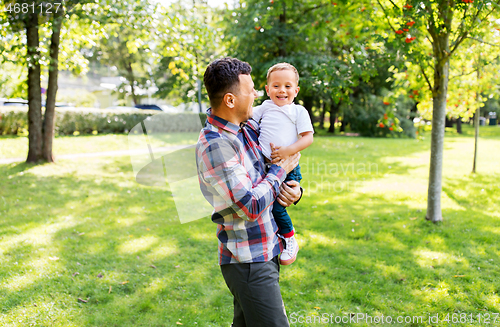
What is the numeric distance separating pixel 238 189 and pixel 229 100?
1.42ft

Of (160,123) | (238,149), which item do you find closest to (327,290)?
(238,149)

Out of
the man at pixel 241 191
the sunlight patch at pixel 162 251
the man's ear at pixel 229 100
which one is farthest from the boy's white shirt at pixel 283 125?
the sunlight patch at pixel 162 251

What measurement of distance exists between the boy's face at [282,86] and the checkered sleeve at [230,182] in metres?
0.62

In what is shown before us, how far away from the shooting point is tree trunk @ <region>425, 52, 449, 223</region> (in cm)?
500

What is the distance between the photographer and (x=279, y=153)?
76.9 inches

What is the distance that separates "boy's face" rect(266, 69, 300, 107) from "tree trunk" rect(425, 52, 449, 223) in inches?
147

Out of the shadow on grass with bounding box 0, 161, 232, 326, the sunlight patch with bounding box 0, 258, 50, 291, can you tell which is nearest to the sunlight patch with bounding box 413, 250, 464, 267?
the shadow on grass with bounding box 0, 161, 232, 326

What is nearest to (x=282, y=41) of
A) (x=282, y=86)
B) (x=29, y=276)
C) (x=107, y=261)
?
(x=107, y=261)

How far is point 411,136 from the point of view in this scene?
69.3 ft

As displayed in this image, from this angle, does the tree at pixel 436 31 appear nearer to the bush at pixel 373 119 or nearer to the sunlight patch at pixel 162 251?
the sunlight patch at pixel 162 251

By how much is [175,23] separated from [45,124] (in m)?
4.57

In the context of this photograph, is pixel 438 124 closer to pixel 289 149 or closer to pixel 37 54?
pixel 289 149

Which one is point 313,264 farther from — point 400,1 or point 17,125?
point 17,125

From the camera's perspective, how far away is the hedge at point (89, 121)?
1426cm
